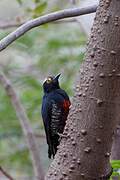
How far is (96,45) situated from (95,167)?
0.25 m

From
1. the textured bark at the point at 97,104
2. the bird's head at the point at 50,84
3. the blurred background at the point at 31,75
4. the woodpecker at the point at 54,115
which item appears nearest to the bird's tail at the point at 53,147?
the woodpecker at the point at 54,115

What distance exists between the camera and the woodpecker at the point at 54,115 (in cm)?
150

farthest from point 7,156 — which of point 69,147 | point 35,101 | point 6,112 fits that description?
point 69,147

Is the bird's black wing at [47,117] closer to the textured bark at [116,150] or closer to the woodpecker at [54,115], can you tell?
the woodpecker at [54,115]

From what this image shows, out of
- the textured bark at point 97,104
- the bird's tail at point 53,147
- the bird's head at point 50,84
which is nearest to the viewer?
the textured bark at point 97,104

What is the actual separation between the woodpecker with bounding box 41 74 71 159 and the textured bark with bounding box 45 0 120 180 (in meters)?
0.44

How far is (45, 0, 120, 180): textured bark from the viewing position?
0.96 metres

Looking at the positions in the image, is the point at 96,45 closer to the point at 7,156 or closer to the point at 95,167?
the point at 95,167

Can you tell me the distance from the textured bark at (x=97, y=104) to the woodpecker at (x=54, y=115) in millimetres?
437

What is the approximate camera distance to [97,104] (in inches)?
38.2

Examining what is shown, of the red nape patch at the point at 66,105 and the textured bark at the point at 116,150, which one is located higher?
the red nape patch at the point at 66,105

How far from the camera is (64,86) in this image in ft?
9.53

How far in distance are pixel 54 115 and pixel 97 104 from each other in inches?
22.8

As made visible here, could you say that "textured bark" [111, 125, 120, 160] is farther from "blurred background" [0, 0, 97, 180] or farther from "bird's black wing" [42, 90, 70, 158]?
"blurred background" [0, 0, 97, 180]
